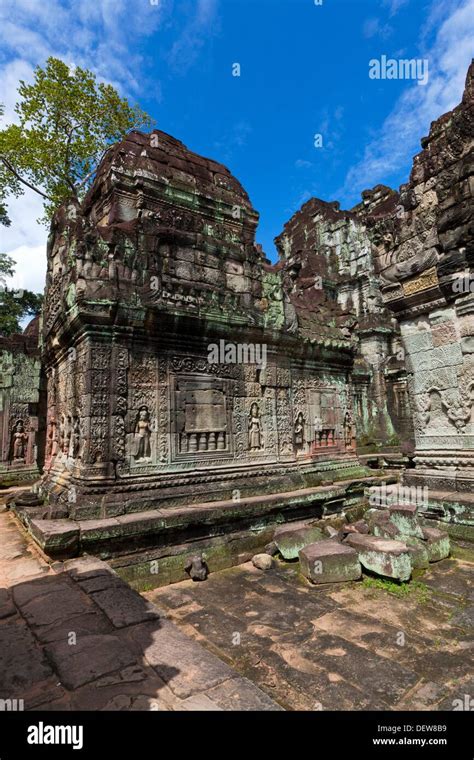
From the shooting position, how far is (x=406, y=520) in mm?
5059

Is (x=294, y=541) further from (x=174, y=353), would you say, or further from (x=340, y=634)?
(x=174, y=353)

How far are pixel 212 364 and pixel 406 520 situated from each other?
3.72 metres

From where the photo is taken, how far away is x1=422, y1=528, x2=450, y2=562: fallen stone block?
4.69 metres

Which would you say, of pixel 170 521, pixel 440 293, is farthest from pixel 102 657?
pixel 440 293

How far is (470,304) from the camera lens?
210 inches

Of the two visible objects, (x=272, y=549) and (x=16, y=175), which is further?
(x=16, y=175)

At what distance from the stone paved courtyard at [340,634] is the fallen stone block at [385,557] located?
0.18 metres

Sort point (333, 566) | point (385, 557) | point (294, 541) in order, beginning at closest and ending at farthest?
point (385, 557), point (333, 566), point (294, 541)

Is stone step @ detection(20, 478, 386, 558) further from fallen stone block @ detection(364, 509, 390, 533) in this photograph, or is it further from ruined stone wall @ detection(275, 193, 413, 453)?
ruined stone wall @ detection(275, 193, 413, 453)

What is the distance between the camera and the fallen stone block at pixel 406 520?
4969 mm

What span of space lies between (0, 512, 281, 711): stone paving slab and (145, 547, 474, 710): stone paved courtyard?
0.72m

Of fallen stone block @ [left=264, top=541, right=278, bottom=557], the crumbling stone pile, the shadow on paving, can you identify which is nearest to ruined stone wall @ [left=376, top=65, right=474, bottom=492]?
the crumbling stone pile
